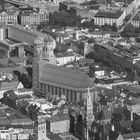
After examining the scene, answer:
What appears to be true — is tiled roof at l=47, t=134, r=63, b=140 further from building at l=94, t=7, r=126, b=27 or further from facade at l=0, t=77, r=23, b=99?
building at l=94, t=7, r=126, b=27

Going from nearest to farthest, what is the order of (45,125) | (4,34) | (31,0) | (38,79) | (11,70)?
(45,125) < (38,79) < (11,70) < (4,34) < (31,0)

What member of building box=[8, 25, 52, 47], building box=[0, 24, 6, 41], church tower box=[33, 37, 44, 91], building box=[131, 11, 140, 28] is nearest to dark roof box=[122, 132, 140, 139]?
church tower box=[33, 37, 44, 91]

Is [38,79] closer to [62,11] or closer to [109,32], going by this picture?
[109,32]

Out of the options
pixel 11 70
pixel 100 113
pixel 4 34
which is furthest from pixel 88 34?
pixel 100 113

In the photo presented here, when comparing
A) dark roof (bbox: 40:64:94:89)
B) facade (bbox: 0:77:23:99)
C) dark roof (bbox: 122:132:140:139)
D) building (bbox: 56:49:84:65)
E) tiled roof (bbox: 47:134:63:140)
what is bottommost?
tiled roof (bbox: 47:134:63:140)

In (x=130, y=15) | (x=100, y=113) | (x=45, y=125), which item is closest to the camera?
(x=45, y=125)

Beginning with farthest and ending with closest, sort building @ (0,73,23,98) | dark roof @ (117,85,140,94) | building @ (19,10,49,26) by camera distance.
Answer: building @ (19,10,49,26), building @ (0,73,23,98), dark roof @ (117,85,140,94)

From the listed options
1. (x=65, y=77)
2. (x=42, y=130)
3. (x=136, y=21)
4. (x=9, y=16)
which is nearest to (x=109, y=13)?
(x=136, y=21)

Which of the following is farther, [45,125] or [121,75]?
[121,75]
